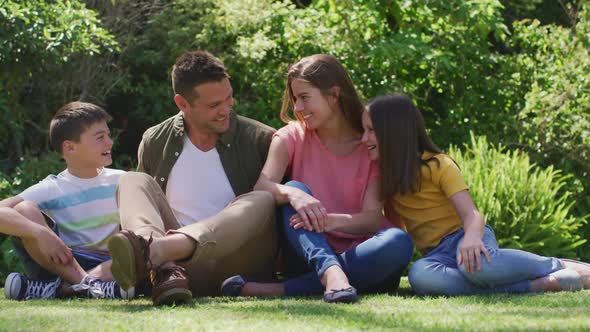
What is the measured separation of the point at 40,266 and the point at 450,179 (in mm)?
1965

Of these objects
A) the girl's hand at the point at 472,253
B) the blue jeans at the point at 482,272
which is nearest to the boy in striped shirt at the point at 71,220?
the blue jeans at the point at 482,272

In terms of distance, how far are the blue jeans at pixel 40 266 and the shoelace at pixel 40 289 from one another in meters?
0.08

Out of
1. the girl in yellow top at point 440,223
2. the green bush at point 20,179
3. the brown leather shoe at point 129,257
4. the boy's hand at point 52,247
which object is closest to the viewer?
the brown leather shoe at point 129,257

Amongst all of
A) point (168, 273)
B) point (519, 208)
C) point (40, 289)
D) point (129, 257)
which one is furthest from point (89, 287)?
point (519, 208)

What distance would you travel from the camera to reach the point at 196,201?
467cm

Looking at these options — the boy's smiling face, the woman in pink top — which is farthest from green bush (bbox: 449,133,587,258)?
the boy's smiling face

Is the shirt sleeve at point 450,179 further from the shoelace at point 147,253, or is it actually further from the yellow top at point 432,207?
the shoelace at point 147,253

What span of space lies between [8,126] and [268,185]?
13.1 ft

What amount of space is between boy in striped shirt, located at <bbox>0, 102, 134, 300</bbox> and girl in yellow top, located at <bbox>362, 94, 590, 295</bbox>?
4.37 ft

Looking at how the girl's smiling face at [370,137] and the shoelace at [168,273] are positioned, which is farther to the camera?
the girl's smiling face at [370,137]

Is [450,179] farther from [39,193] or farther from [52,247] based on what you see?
[39,193]

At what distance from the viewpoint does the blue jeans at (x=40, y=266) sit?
4.51m

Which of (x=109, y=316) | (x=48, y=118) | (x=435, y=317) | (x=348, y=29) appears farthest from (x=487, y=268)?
(x=48, y=118)

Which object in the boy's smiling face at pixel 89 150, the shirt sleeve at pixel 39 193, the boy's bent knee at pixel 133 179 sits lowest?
the shirt sleeve at pixel 39 193
